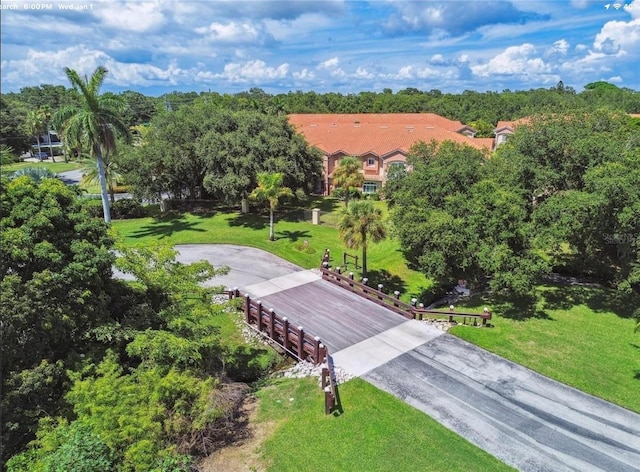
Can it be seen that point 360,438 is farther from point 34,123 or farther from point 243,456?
point 34,123

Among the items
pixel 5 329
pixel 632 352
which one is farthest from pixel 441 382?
pixel 5 329

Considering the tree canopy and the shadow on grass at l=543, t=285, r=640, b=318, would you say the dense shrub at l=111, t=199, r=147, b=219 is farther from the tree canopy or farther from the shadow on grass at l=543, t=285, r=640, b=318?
the shadow on grass at l=543, t=285, r=640, b=318

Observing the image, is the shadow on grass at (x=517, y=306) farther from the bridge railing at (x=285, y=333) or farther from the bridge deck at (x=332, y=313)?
the bridge railing at (x=285, y=333)

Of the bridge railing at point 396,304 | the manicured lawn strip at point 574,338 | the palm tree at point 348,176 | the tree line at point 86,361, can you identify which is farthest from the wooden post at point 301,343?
the palm tree at point 348,176

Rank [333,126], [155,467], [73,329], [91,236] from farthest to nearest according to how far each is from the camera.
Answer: [333,126]
[91,236]
[73,329]
[155,467]

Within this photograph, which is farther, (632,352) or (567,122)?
(567,122)

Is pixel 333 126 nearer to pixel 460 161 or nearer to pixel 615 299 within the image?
pixel 460 161

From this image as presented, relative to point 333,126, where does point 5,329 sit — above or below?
below
